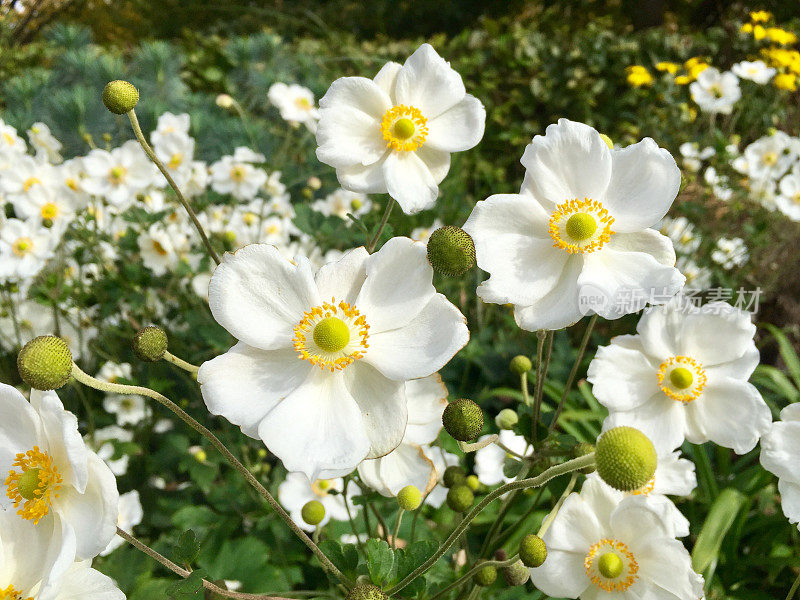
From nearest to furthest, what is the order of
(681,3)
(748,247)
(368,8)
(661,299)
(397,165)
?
(661,299) → (397,165) → (748,247) → (681,3) → (368,8)

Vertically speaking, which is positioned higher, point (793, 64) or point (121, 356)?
point (793, 64)

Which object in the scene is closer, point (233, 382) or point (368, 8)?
point (233, 382)

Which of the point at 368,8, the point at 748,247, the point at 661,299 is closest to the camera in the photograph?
the point at 661,299

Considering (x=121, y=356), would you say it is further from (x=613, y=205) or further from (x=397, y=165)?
(x=613, y=205)

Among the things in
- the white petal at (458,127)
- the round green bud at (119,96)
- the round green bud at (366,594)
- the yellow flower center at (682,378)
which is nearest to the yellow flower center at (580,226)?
the white petal at (458,127)

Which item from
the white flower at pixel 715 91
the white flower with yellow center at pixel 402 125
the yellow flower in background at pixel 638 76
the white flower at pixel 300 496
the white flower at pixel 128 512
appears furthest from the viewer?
the yellow flower in background at pixel 638 76

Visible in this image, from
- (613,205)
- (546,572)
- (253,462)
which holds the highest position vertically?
(613,205)

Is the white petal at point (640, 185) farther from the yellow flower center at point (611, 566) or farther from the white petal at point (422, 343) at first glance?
the yellow flower center at point (611, 566)

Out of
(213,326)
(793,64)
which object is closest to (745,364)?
(213,326)
